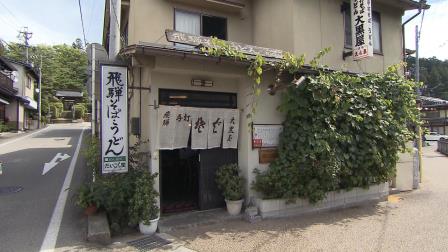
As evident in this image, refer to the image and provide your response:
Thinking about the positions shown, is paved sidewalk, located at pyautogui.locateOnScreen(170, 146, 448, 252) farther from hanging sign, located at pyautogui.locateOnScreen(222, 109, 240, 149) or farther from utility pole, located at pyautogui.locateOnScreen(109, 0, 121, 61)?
utility pole, located at pyautogui.locateOnScreen(109, 0, 121, 61)

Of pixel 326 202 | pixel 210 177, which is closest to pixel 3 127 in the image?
pixel 210 177

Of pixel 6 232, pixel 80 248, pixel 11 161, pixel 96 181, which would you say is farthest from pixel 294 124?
pixel 11 161

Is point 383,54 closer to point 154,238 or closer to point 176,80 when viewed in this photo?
point 176,80

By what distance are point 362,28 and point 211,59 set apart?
17.4ft

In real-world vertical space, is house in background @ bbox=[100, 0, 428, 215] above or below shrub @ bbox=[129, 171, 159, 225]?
above

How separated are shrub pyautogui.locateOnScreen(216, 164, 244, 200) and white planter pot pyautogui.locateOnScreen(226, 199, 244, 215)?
0.10m

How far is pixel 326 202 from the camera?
831cm

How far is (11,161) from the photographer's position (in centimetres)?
1309

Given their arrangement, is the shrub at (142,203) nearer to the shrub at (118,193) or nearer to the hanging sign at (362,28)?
the shrub at (118,193)

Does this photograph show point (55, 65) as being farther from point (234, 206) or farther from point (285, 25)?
point (234, 206)

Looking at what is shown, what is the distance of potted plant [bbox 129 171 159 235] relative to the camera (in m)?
6.25

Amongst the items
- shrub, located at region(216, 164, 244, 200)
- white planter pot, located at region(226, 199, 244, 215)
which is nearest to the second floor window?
shrub, located at region(216, 164, 244, 200)

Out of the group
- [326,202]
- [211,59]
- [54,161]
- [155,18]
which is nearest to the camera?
[211,59]

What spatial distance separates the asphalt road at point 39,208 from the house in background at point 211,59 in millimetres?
2177
